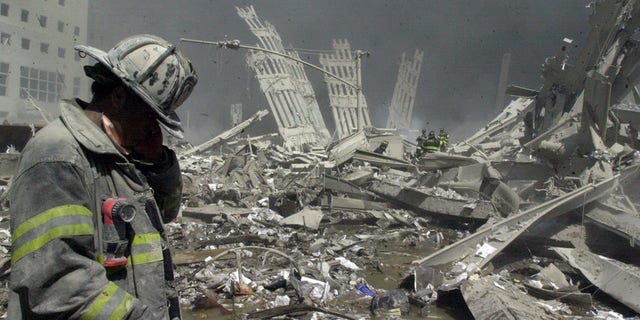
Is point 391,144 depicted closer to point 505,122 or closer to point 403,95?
point 505,122

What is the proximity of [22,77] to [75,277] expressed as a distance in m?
28.8

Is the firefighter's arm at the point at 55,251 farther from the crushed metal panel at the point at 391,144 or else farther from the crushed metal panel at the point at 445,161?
the crushed metal panel at the point at 391,144

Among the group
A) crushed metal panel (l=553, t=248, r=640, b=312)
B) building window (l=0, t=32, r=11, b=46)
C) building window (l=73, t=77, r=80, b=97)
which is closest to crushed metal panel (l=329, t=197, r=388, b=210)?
crushed metal panel (l=553, t=248, r=640, b=312)

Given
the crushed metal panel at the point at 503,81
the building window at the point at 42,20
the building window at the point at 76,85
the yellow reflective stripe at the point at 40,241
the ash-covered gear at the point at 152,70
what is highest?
the building window at the point at 42,20

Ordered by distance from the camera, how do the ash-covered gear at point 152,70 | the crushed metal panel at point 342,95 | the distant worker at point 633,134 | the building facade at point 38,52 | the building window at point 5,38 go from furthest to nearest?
the building facade at point 38,52 < the building window at point 5,38 < the crushed metal panel at point 342,95 < the distant worker at point 633,134 < the ash-covered gear at point 152,70

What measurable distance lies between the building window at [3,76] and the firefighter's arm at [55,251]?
27281 millimetres

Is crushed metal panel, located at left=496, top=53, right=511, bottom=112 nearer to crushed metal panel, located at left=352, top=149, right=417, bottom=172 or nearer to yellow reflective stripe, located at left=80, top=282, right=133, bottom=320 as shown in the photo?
crushed metal panel, located at left=352, top=149, right=417, bottom=172

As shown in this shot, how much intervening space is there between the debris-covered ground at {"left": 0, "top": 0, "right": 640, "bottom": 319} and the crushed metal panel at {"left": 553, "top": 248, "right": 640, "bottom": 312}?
0.02 metres

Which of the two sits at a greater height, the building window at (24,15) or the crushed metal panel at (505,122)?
the building window at (24,15)

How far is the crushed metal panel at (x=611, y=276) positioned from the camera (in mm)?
4332

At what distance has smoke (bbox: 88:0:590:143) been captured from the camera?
20.1 meters

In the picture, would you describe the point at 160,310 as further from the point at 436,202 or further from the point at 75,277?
the point at 436,202

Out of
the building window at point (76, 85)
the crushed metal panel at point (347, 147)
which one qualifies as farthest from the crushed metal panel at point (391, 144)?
the building window at point (76, 85)

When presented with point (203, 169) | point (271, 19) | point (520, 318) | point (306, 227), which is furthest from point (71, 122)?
point (271, 19)
